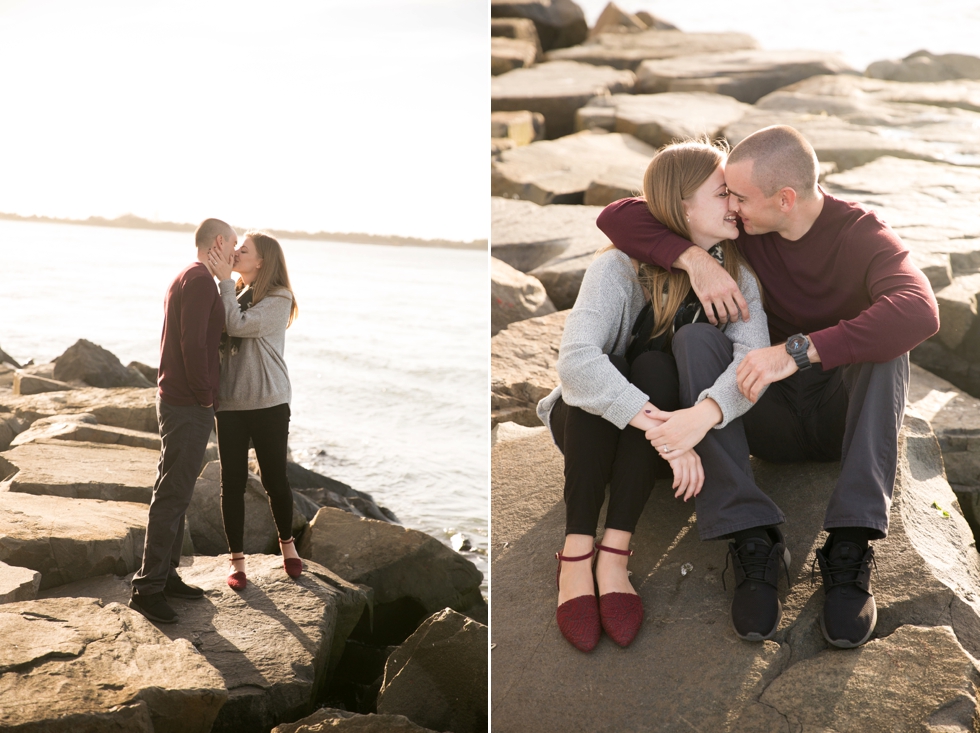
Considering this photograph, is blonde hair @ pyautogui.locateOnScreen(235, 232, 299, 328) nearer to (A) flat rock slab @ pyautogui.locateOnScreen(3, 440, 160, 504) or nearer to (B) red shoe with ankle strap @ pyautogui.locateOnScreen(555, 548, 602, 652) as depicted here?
(A) flat rock slab @ pyautogui.locateOnScreen(3, 440, 160, 504)

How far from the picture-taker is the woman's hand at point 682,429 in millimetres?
2047

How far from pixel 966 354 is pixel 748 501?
2.10 meters

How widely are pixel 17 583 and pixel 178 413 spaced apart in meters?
0.65

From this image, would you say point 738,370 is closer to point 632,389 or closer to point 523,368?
point 632,389

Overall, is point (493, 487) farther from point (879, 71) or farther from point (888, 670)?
point (879, 71)

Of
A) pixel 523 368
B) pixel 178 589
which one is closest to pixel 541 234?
pixel 523 368

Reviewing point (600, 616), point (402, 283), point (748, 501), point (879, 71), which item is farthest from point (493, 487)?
point (402, 283)

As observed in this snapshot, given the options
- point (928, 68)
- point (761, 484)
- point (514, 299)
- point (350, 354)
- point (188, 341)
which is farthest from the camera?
point (350, 354)

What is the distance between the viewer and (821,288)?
226 centimetres

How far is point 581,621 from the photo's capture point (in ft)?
6.54

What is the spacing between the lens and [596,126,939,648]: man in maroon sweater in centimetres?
197

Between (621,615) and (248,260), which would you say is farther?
(248,260)

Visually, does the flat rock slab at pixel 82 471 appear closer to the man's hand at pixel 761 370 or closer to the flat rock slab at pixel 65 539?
the flat rock slab at pixel 65 539

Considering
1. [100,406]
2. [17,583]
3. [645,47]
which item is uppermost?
[645,47]
